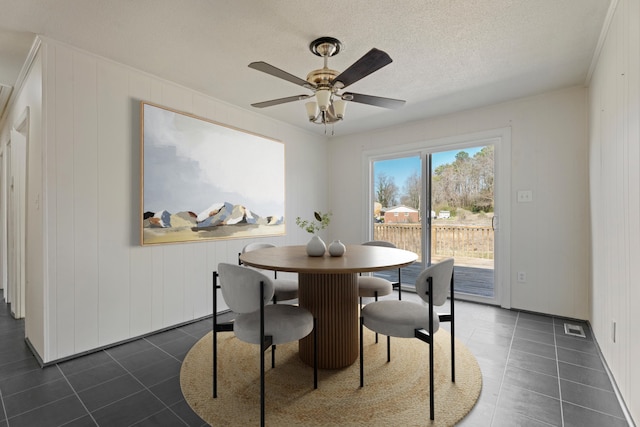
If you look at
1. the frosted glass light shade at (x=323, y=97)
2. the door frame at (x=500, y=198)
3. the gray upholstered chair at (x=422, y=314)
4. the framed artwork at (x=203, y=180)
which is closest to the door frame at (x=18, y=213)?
the framed artwork at (x=203, y=180)

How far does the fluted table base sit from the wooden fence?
2404 mm

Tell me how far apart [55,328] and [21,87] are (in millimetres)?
2313

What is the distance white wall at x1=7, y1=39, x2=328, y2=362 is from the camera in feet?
7.34

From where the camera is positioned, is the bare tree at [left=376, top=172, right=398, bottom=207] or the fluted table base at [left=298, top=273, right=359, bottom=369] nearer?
the fluted table base at [left=298, top=273, right=359, bottom=369]

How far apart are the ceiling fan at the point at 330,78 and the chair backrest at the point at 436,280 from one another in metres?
1.17

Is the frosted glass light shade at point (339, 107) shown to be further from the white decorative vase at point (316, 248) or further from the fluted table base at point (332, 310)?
the fluted table base at point (332, 310)

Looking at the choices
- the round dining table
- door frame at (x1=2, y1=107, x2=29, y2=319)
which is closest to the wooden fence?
the round dining table

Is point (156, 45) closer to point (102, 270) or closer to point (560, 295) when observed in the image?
point (102, 270)

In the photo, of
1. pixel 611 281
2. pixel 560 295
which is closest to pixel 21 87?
pixel 611 281

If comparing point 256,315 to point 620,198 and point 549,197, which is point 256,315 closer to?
point 620,198

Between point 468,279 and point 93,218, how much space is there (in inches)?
188

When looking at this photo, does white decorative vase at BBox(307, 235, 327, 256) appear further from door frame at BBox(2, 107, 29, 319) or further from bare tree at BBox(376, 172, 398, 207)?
door frame at BBox(2, 107, 29, 319)

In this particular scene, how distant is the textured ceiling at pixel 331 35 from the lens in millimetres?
1878

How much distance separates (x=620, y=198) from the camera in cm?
184
